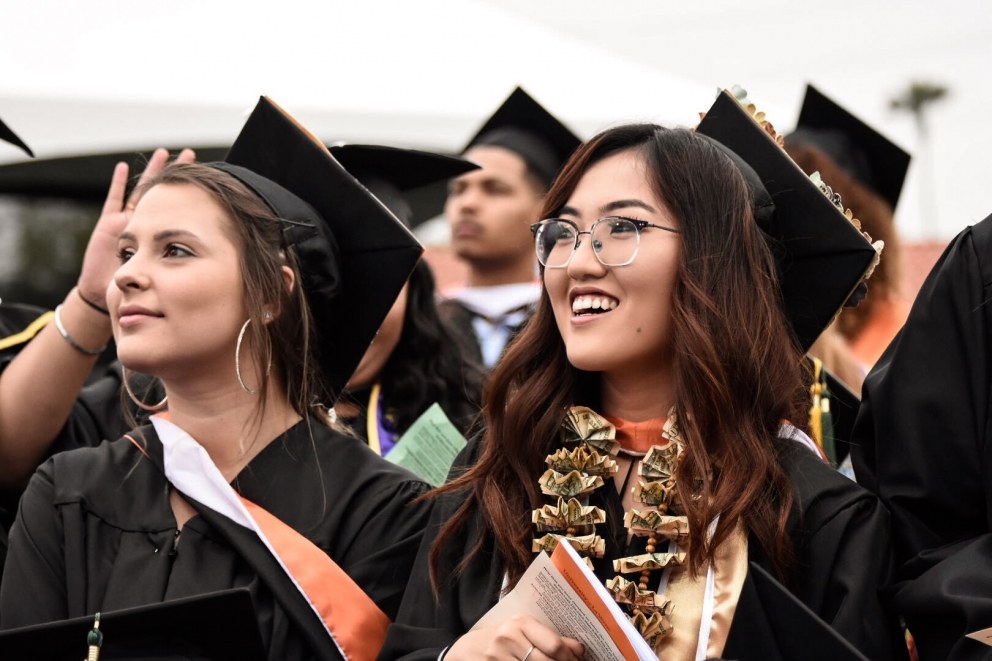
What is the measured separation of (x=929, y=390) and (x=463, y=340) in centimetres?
269

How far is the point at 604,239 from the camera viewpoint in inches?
116

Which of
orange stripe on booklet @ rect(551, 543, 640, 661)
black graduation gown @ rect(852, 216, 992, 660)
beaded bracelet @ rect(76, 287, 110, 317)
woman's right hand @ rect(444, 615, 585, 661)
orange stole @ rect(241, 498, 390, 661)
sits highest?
black graduation gown @ rect(852, 216, 992, 660)

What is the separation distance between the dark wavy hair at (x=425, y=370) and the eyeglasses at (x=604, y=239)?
1.63m

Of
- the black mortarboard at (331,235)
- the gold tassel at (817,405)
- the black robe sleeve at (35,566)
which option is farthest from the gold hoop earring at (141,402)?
the gold tassel at (817,405)

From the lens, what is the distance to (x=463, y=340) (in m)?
5.13

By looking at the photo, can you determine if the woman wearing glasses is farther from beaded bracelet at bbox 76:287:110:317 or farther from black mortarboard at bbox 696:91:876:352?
beaded bracelet at bbox 76:287:110:317

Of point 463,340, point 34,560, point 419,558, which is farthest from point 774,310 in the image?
point 463,340

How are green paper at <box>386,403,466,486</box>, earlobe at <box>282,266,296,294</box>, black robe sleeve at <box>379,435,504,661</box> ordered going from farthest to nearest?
green paper at <box>386,403,466,486</box> < earlobe at <box>282,266,296,294</box> < black robe sleeve at <box>379,435,504,661</box>

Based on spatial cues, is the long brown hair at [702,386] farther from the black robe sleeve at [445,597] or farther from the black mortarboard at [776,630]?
the black mortarboard at [776,630]

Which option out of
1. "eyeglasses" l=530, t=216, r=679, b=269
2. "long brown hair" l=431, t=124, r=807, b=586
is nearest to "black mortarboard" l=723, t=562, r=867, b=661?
"long brown hair" l=431, t=124, r=807, b=586

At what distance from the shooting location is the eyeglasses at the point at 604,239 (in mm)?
2926

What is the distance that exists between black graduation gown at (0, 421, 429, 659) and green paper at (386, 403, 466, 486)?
65 cm

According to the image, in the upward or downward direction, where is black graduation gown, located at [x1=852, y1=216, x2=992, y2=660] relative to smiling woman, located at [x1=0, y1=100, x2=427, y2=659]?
upward

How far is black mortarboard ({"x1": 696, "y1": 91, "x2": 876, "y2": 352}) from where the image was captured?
3.07 metres
